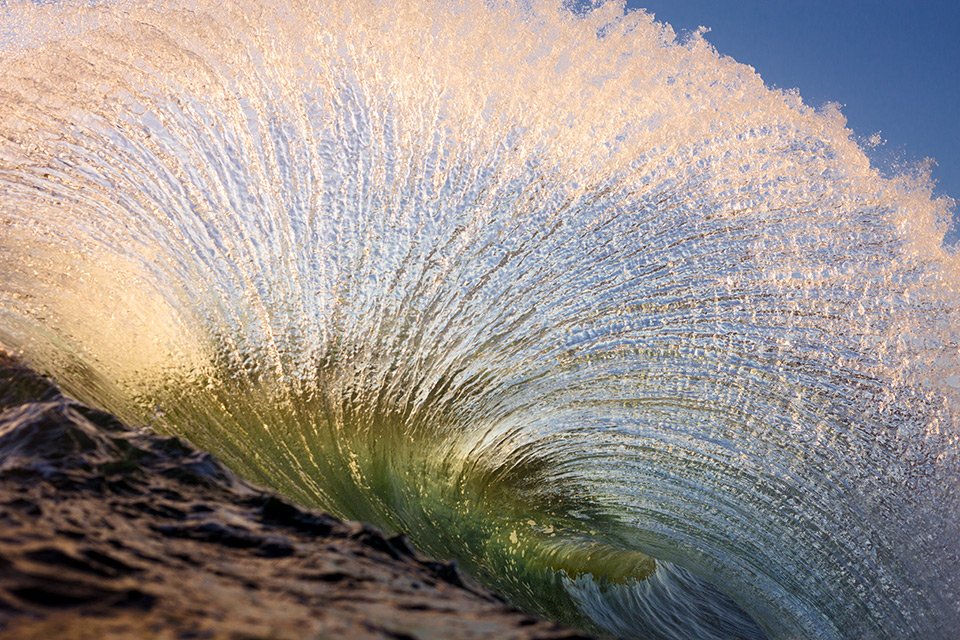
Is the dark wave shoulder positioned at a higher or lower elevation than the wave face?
lower

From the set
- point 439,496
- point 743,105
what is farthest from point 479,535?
point 743,105

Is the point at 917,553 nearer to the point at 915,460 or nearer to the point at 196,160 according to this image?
the point at 915,460

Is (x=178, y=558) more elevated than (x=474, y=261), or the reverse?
(x=474, y=261)

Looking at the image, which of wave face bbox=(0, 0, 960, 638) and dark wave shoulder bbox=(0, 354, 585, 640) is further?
wave face bbox=(0, 0, 960, 638)

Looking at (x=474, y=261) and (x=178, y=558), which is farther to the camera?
(x=474, y=261)

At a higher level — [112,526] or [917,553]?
[917,553]

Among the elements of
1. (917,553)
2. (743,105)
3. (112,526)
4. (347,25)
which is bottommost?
(112,526)

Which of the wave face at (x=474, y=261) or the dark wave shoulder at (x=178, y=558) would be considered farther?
the wave face at (x=474, y=261)

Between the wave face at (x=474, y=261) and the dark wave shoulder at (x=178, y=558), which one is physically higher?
the wave face at (x=474, y=261)
